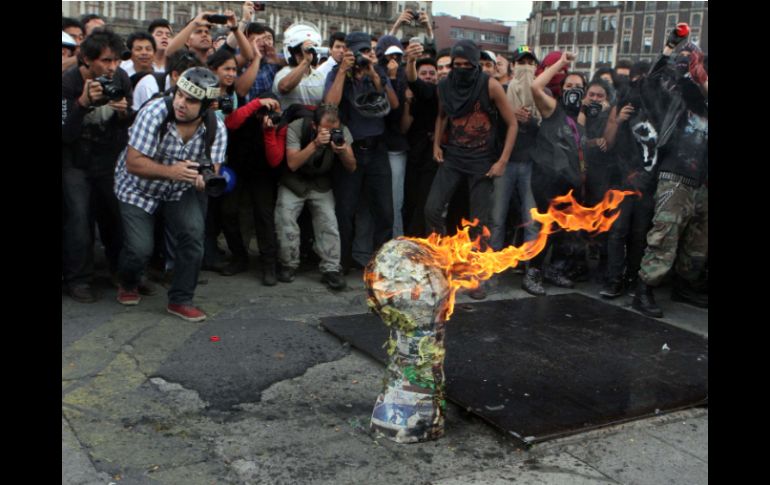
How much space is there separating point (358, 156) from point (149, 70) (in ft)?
6.39

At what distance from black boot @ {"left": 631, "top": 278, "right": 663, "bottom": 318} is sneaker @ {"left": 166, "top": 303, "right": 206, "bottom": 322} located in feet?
11.7

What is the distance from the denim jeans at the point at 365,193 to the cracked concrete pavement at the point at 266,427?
172cm

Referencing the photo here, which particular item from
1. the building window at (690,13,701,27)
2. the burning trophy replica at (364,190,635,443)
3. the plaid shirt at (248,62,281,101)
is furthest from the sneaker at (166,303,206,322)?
the building window at (690,13,701,27)

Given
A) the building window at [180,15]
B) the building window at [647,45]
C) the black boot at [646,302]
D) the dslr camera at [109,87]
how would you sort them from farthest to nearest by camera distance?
the building window at [647,45], the building window at [180,15], the black boot at [646,302], the dslr camera at [109,87]

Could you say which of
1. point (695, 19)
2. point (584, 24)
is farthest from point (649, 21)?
point (695, 19)

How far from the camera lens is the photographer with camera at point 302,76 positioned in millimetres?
6578

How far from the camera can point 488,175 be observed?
258 inches

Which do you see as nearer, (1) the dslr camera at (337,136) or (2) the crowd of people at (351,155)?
(2) the crowd of people at (351,155)

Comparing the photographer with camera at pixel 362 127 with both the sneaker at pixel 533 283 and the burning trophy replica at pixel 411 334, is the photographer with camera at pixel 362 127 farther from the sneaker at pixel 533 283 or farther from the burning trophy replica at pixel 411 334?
the burning trophy replica at pixel 411 334

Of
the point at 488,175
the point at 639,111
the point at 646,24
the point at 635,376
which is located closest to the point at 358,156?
the point at 488,175

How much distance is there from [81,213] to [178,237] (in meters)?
0.88

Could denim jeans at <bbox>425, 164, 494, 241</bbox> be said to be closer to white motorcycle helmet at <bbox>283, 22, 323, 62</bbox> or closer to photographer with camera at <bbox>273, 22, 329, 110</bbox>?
photographer with camera at <bbox>273, 22, 329, 110</bbox>

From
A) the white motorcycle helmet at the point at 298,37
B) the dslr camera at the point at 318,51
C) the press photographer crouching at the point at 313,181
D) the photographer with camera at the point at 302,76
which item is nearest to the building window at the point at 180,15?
the dslr camera at the point at 318,51
